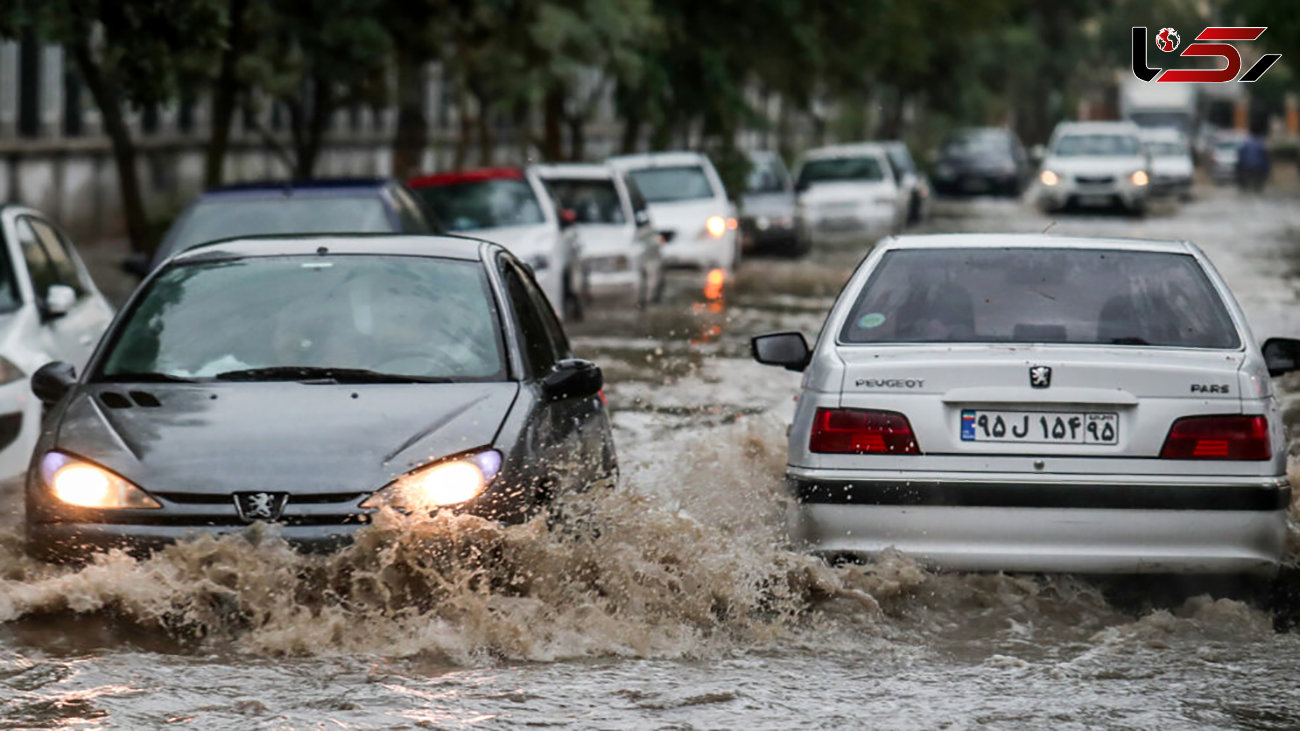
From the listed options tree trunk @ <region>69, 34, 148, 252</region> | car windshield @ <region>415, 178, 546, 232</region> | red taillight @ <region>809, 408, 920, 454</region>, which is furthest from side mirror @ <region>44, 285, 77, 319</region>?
tree trunk @ <region>69, 34, 148, 252</region>

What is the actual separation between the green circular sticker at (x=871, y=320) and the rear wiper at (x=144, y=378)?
2279 millimetres

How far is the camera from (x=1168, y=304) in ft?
27.6

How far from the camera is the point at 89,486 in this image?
7.41 m

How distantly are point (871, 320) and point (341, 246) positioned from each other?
1.98 meters

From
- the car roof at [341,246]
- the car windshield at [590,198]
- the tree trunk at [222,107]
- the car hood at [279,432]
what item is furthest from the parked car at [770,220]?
the car hood at [279,432]

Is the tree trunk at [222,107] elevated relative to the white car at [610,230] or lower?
elevated

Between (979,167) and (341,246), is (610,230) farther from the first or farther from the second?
(979,167)

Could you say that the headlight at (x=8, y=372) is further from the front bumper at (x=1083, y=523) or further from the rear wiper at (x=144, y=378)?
the front bumper at (x=1083, y=523)

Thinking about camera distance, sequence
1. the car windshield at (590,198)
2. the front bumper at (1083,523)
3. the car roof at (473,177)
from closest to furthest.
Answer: the front bumper at (1083,523), the car roof at (473,177), the car windshield at (590,198)

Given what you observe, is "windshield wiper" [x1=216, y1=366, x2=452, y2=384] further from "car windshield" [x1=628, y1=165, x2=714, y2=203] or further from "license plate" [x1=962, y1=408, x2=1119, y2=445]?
"car windshield" [x1=628, y1=165, x2=714, y2=203]

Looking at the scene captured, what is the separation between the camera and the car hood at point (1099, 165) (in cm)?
4703

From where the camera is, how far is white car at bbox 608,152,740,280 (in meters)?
28.0

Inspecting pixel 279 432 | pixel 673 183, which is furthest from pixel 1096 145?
pixel 279 432

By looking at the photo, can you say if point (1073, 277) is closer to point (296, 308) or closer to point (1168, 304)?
point (1168, 304)
